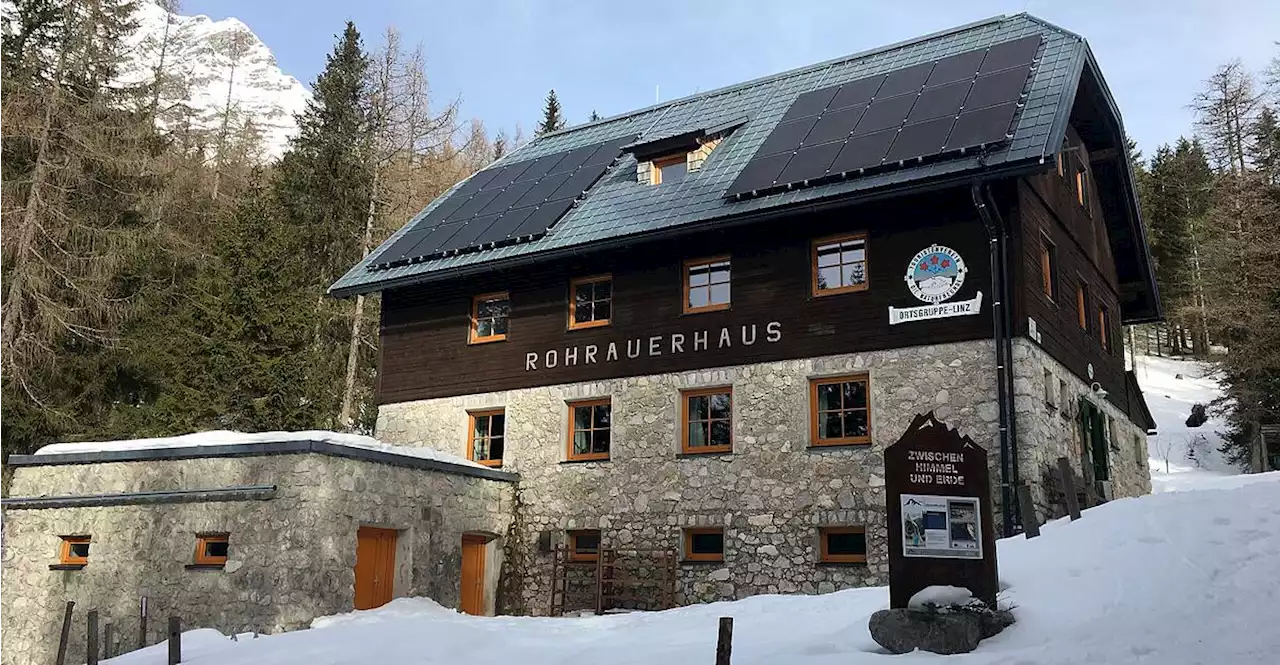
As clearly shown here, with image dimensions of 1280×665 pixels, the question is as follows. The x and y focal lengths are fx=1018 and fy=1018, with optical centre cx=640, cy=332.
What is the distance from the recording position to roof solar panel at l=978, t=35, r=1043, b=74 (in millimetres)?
17094

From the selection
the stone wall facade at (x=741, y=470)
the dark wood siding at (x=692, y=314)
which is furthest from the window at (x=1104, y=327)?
the stone wall facade at (x=741, y=470)

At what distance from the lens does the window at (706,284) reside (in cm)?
1748

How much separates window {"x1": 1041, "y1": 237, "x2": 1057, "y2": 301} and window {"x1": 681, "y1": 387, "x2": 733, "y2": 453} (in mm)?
5326

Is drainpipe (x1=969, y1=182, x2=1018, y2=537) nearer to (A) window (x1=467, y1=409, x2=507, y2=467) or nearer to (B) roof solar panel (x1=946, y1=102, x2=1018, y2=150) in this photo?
(B) roof solar panel (x1=946, y1=102, x2=1018, y2=150)

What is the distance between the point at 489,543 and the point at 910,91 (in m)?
10.9

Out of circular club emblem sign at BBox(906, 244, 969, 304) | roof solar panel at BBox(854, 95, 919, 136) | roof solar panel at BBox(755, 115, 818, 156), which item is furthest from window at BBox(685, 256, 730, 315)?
circular club emblem sign at BBox(906, 244, 969, 304)

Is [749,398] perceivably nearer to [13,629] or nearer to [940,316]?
[940,316]

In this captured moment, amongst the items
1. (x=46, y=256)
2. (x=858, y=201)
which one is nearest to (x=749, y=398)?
(x=858, y=201)

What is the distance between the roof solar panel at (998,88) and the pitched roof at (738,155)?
7.6 inches

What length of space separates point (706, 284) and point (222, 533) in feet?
28.4

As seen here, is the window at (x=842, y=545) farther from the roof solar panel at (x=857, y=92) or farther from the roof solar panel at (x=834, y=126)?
the roof solar panel at (x=857, y=92)

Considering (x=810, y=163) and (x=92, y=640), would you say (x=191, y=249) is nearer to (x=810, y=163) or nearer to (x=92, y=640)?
(x=92, y=640)

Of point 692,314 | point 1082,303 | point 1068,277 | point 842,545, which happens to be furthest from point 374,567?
point 1082,303

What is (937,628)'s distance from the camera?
28.6 ft
